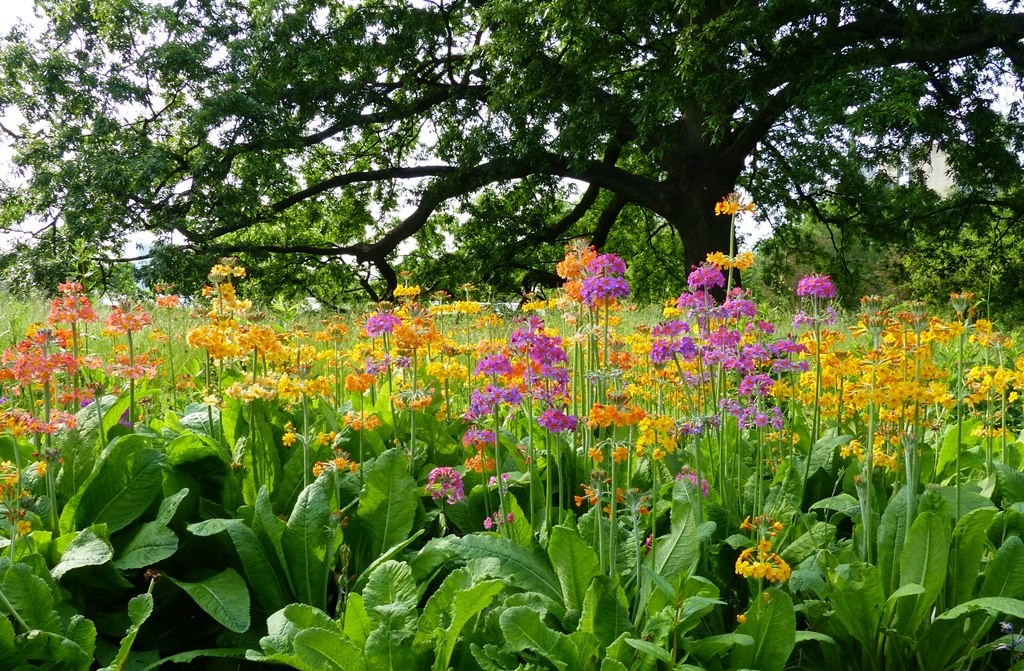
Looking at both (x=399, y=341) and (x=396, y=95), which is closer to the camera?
(x=399, y=341)

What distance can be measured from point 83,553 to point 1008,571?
224 cm

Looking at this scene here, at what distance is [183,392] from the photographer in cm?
489

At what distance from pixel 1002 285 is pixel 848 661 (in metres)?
13.9

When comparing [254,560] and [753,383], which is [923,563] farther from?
[254,560]

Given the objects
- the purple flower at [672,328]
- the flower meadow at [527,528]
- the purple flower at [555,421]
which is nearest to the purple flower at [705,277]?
the flower meadow at [527,528]

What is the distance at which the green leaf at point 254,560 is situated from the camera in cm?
209

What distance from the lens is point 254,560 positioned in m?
2.12

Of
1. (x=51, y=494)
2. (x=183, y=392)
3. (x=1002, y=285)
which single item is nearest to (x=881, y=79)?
(x=1002, y=285)

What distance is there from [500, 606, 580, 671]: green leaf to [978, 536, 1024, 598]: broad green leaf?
3.56ft

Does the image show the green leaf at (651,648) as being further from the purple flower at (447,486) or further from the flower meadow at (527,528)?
the purple flower at (447,486)

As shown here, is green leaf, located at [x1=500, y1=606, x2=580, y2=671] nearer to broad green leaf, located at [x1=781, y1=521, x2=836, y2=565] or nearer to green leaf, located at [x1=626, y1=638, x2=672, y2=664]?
green leaf, located at [x1=626, y1=638, x2=672, y2=664]

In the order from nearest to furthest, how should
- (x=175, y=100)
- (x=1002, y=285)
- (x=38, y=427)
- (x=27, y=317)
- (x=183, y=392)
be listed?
(x=38, y=427)
(x=183, y=392)
(x=27, y=317)
(x=1002, y=285)
(x=175, y=100)

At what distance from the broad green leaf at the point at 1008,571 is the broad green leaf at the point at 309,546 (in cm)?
167

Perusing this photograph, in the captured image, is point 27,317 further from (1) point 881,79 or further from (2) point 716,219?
(2) point 716,219
